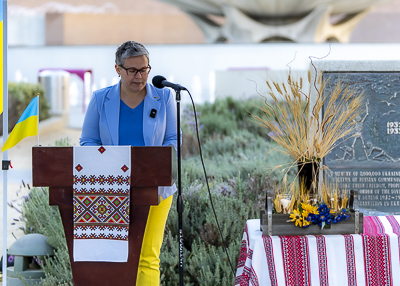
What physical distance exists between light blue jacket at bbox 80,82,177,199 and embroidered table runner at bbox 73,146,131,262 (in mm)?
285

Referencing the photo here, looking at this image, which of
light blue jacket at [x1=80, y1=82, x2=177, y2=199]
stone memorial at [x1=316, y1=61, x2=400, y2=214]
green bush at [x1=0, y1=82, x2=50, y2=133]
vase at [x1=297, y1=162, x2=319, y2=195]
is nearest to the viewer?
light blue jacket at [x1=80, y1=82, x2=177, y2=199]

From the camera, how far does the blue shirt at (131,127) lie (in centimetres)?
343

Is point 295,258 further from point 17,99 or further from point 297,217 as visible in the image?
point 17,99

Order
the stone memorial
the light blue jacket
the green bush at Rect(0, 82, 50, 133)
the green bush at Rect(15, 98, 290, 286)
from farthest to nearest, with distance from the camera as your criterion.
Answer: the green bush at Rect(0, 82, 50, 133) → the stone memorial → the green bush at Rect(15, 98, 290, 286) → the light blue jacket

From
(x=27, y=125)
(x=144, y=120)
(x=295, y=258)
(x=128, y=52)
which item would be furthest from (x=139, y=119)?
(x=295, y=258)

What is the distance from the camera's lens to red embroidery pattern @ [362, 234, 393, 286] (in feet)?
11.1

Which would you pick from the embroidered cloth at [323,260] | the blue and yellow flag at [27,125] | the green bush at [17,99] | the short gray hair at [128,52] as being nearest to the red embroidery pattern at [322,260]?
the embroidered cloth at [323,260]

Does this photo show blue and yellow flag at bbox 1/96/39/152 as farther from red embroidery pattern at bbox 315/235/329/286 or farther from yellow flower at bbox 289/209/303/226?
red embroidery pattern at bbox 315/235/329/286

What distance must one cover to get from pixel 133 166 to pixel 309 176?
1054 mm

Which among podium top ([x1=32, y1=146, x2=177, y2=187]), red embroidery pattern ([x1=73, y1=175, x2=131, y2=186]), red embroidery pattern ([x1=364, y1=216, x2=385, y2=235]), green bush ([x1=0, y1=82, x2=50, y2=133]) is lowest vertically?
red embroidery pattern ([x1=364, y1=216, x2=385, y2=235])

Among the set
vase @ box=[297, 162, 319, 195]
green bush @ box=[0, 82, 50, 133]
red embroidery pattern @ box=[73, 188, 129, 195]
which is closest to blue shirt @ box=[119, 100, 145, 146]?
red embroidery pattern @ box=[73, 188, 129, 195]

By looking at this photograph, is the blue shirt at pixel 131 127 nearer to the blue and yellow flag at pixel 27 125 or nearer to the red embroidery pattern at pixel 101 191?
the red embroidery pattern at pixel 101 191

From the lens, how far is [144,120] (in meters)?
3.41

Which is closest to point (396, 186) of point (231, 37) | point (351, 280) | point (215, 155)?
point (351, 280)
